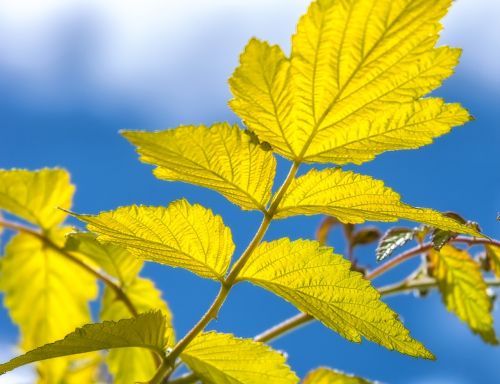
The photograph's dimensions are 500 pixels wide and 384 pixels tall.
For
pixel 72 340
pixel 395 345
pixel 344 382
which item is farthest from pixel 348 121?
pixel 344 382

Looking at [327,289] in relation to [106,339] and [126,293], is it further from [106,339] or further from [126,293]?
[126,293]

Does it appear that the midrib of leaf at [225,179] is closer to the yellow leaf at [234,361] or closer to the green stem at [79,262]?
the yellow leaf at [234,361]

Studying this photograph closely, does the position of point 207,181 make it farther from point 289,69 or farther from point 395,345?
point 395,345

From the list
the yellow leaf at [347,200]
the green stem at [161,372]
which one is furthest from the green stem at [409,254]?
the green stem at [161,372]

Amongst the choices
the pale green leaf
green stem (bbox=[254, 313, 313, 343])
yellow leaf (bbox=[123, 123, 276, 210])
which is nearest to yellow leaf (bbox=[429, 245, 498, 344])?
green stem (bbox=[254, 313, 313, 343])

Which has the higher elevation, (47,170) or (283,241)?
(47,170)

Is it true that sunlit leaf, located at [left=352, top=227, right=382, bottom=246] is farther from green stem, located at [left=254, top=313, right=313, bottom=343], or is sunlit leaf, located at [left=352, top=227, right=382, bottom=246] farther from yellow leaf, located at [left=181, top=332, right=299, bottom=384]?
yellow leaf, located at [left=181, top=332, right=299, bottom=384]
